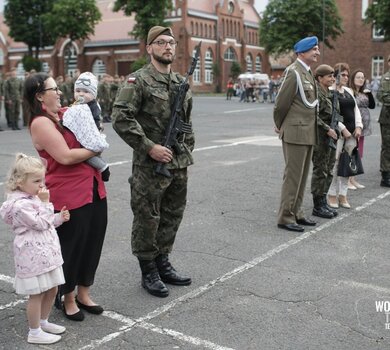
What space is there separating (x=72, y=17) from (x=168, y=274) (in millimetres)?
59282

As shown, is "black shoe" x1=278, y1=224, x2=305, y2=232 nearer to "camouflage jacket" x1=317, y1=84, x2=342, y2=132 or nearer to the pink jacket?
"camouflage jacket" x1=317, y1=84, x2=342, y2=132

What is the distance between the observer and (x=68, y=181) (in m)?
4.00

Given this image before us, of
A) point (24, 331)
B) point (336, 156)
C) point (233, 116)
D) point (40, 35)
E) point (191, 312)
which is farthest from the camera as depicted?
point (40, 35)

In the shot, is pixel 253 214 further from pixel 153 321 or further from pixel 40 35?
pixel 40 35

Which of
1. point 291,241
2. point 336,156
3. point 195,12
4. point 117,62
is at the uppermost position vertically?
point 195,12

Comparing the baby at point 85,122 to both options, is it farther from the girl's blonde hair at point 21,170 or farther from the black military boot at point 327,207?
the black military boot at point 327,207

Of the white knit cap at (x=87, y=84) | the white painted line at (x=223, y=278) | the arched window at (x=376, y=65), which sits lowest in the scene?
the white painted line at (x=223, y=278)

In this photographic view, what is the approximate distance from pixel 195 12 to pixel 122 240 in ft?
211

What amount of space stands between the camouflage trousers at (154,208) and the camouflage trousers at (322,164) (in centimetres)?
304

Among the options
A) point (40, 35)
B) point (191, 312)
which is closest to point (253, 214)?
point (191, 312)

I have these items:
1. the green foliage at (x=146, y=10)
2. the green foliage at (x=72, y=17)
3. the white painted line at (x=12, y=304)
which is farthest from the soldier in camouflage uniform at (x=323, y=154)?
the green foliage at (x=72, y=17)

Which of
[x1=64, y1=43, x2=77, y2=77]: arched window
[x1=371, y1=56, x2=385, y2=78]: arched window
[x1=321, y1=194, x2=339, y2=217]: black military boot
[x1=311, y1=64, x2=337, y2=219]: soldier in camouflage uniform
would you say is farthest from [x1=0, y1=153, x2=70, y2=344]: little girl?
[x1=64, y1=43, x2=77, y2=77]: arched window

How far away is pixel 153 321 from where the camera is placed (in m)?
4.16

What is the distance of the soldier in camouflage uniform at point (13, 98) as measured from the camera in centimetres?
1972
